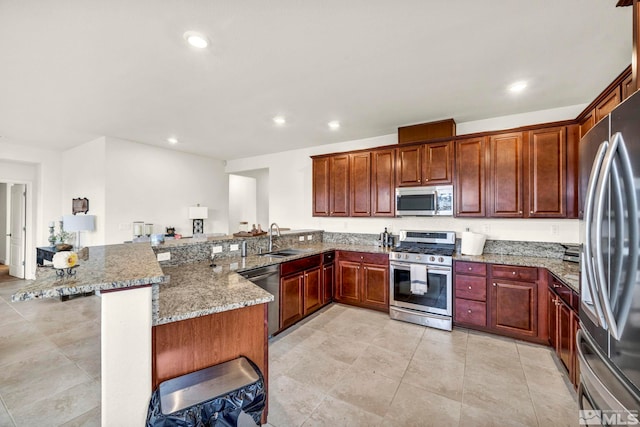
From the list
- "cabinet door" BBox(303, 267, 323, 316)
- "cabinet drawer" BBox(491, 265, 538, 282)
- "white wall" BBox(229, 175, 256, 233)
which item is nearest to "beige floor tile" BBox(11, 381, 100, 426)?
"cabinet door" BBox(303, 267, 323, 316)

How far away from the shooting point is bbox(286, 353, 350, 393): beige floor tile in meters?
2.23

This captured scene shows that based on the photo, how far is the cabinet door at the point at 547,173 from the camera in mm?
2891

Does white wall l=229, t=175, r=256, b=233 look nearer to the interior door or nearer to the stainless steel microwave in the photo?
the interior door

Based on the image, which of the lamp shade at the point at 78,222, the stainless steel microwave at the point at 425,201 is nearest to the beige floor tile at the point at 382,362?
the stainless steel microwave at the point at 425,201

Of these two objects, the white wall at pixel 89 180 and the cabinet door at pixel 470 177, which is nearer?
the cabinet door at pixel 470 177

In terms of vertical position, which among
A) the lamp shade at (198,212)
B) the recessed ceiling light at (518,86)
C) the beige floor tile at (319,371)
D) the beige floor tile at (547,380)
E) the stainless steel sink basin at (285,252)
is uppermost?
the recessed ceiling light at (518,86)

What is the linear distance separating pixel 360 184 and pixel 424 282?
169 centimetres

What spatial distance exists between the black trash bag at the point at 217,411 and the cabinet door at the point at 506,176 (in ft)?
10.6

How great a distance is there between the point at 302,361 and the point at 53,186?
20.7 feet

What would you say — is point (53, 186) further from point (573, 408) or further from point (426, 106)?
point (573, 408)

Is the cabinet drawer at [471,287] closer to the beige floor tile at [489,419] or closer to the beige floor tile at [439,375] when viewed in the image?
the beige floor tile at [439,375]

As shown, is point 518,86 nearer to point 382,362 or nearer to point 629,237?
point 629,237

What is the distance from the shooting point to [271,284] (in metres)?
2.94

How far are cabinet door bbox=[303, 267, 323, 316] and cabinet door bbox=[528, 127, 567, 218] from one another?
266 cm
